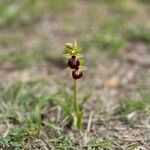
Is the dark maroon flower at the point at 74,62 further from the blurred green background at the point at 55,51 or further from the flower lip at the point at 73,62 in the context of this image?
the blurred green background at the point at 55,51

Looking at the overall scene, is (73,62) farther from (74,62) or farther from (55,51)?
(55,51)

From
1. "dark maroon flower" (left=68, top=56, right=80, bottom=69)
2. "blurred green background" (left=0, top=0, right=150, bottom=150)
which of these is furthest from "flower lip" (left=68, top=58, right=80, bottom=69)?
"blurred green background" (left=0, top=0, right=150, bottom=150)

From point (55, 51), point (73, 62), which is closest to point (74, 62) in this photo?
point (73, 62)

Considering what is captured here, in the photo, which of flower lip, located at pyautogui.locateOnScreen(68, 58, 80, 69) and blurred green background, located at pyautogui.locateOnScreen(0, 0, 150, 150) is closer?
flower lip, located at pyautogui.locateOnScreen(68, 58, 80, 69)

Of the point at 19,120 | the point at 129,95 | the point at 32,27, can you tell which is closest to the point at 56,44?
the point at 32,27

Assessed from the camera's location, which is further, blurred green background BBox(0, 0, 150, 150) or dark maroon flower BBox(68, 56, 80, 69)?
blurred green background BBox(0, 0, 150, 150)

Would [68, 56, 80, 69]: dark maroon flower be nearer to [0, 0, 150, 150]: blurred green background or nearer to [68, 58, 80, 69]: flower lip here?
[68, 58, 80, 69]: flower lip

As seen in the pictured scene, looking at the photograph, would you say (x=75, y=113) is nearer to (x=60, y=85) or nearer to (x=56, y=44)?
(x=60, y=85)

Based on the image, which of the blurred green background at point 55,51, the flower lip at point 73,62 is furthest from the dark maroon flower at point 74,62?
the blurred green background at point 55,51

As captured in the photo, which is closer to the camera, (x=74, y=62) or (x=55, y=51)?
(x=74, y=62)

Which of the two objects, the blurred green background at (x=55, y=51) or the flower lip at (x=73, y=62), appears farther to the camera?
the blurred green background at (x=55, y=51)

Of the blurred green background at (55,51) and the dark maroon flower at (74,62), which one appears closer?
the dark maroon flower at (74,62)
